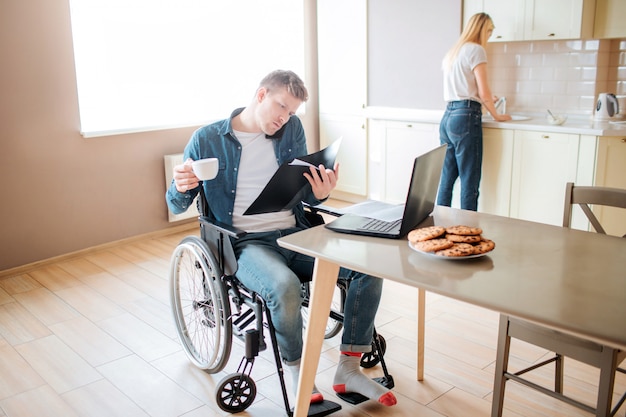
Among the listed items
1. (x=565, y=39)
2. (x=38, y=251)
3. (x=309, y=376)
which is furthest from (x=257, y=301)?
(x=565, y=39)

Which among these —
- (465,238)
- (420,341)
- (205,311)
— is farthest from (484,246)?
(205,311)

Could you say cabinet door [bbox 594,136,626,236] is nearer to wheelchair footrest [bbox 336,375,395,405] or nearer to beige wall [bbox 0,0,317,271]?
wheelchair footrest [bbox 336,375,395,405]

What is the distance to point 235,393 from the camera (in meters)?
2.23

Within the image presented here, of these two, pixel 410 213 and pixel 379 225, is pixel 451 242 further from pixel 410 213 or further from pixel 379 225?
pixel 379 225

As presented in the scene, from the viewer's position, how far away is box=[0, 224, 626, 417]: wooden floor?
229 cm

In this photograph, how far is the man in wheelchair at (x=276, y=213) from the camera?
2137 millimetres

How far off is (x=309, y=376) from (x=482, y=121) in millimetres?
2702

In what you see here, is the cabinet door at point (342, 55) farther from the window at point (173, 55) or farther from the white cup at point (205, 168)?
the white cup at point (205, 168)

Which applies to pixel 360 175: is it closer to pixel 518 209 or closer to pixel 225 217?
pixel 518 209

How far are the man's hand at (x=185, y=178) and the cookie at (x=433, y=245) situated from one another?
91 centimetres

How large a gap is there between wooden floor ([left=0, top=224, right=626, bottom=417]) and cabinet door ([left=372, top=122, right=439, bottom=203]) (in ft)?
4.96

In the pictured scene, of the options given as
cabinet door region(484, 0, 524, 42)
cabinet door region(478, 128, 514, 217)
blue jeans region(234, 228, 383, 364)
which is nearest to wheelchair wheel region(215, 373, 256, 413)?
blue jeans region(234, 228, 383, 364)

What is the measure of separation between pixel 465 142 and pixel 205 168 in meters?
2.40

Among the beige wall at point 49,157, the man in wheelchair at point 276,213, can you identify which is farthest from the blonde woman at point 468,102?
the beige wall at point 49,157
